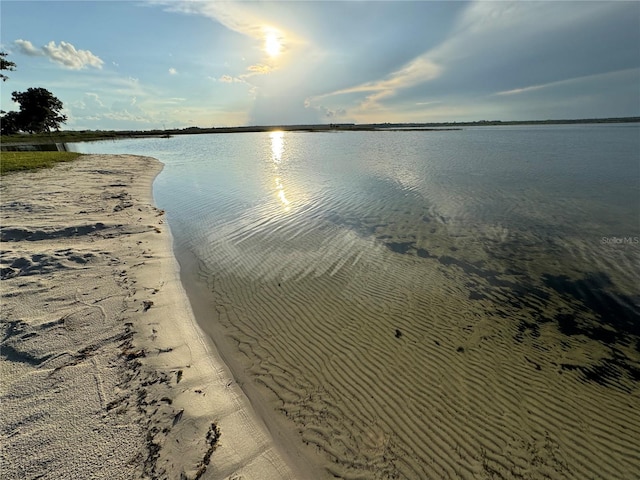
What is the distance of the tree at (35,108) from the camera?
319 ft

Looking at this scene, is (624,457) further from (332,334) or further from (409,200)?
(409,200)

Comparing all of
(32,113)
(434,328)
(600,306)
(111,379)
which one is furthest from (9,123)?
(600,306)

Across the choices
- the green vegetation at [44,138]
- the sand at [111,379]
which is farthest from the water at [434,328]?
the green vegetation at [44,138]

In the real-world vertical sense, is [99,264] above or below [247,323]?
above

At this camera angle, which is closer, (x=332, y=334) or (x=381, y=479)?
(x=381, y=479)

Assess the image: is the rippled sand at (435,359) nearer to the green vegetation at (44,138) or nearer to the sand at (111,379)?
the sand at (111,379)

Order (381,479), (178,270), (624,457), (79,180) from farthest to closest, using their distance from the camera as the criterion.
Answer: (79,180) < (178,270) < (624,457) < (381,479)

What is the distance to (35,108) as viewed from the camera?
322 feet

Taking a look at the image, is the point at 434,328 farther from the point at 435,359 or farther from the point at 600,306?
the point at 600,306

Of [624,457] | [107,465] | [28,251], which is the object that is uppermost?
[28,251]

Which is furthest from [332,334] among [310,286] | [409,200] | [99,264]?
[409,200]

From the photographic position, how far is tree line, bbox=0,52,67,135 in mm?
97438

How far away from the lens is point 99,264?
10031 millimetres

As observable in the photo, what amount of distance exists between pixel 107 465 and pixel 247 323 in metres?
4.29
